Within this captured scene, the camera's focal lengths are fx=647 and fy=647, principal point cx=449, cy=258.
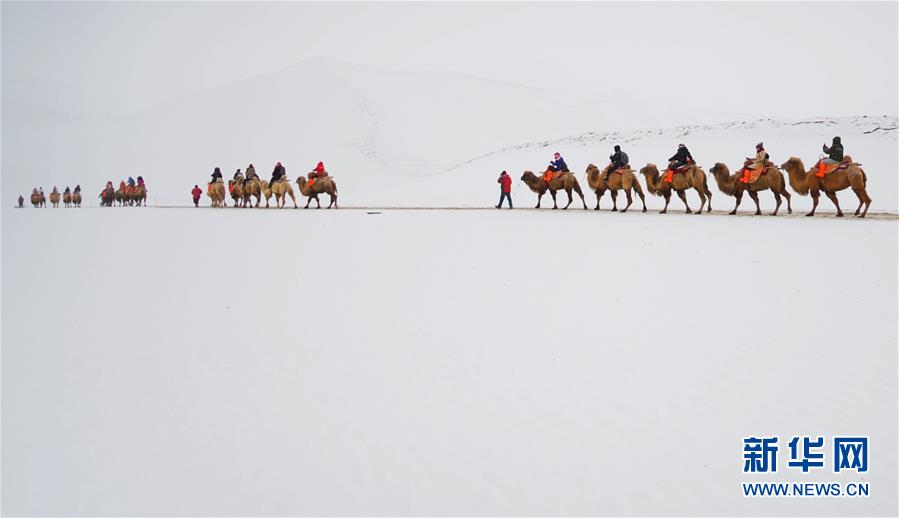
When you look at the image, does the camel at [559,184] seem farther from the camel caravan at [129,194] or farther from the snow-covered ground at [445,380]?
the camel caravan at [129,194]

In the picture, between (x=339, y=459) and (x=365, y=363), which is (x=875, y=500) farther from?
(x=365, y=363)

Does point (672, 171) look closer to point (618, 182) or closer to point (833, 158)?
point (618, 182)

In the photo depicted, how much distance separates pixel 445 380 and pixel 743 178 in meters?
16.1

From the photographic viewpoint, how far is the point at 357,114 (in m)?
67.8

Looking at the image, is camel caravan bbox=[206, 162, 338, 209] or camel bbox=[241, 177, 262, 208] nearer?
camel caravan bbox=[206, 162, 338, 209]

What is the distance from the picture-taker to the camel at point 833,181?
1705 cm

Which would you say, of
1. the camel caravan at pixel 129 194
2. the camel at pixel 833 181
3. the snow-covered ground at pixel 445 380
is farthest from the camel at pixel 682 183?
the camel caravan at pixel 129 194

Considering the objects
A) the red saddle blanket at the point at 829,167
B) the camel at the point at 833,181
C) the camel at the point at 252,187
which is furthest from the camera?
the camel at the point at 252,187

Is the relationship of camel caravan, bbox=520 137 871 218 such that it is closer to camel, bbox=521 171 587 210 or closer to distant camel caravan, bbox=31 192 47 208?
camel, bbox=521 171 587 210

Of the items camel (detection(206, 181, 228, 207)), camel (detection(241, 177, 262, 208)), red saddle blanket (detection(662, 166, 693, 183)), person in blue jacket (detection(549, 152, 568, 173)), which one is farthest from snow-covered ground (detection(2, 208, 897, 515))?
camel (detection(206, 181, 228, 207))

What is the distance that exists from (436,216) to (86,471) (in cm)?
1759

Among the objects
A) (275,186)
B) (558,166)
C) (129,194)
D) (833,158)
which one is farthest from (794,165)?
(129,194)

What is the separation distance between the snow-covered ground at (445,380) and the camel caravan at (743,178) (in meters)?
5.82

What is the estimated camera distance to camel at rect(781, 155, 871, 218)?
17047mm
